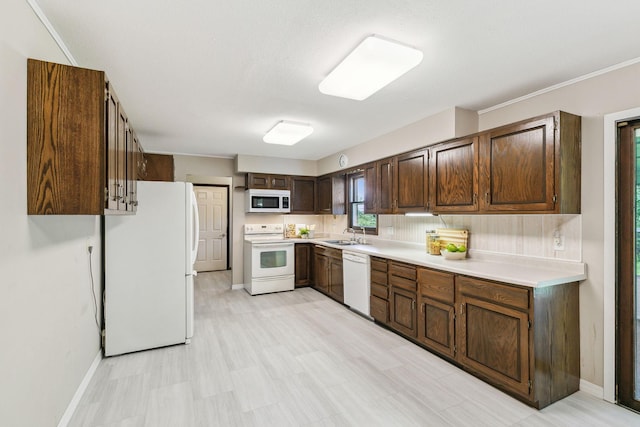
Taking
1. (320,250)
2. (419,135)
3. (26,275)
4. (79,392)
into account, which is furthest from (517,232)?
(79,392)

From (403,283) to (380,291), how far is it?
1.49ft

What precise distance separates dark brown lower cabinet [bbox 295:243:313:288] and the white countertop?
2.25 m

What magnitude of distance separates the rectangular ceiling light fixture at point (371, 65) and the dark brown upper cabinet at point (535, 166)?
1237 millimetres

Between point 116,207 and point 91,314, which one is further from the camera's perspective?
point 91,314

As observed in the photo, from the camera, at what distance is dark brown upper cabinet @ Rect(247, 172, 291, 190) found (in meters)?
5.54

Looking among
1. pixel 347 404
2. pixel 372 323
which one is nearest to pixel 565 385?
pixel 347 404

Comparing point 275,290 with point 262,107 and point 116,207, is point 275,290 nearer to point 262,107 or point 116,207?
point 262,107

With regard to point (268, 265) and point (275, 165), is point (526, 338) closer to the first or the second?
point (268, 265)

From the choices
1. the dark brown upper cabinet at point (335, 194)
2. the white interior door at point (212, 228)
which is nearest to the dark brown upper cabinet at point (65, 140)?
the dark brown upper cabinet at point (335, 194)

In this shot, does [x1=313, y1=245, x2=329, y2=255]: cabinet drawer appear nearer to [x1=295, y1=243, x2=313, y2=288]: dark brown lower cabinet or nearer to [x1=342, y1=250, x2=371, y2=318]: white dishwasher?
[x1=295, y1=243, x2=313, y2=288]: dark brown lower cabinet

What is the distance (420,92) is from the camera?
271 cm

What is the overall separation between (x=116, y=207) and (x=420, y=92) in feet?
8.39

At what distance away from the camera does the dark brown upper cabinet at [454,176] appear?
2883mm

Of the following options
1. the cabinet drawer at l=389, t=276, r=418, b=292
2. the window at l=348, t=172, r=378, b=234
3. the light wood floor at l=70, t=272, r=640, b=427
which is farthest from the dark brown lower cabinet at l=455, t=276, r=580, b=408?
the window at l=348, t=172, r=378, b=234
